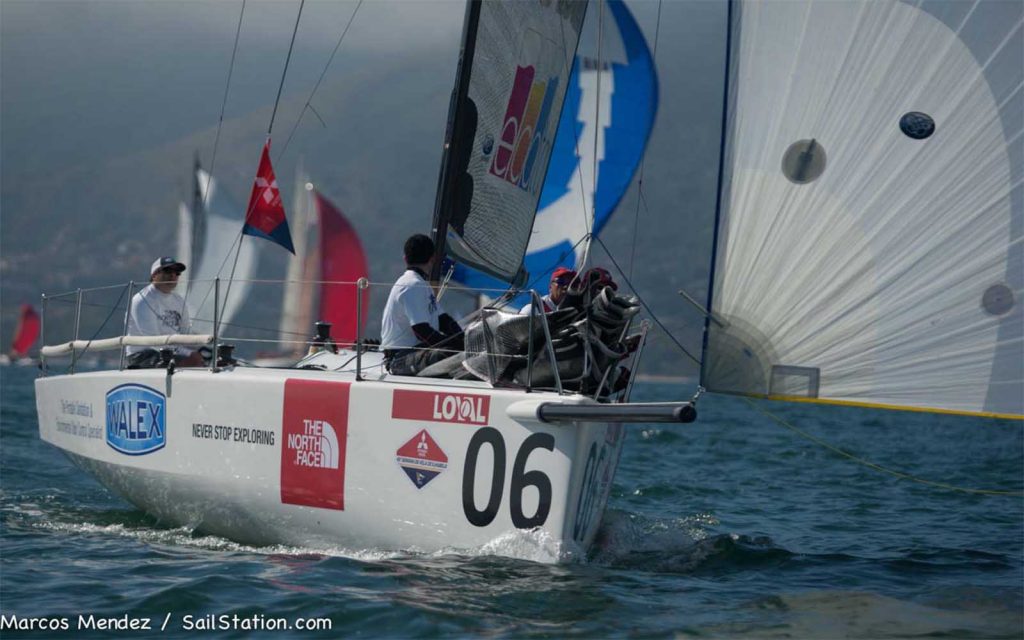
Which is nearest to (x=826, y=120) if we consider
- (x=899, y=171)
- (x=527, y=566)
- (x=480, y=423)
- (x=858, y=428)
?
(x=899, y=171)

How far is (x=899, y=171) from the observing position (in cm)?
526

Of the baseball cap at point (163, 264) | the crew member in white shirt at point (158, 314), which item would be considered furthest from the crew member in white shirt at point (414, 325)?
the baseball cap at point (163, 264)

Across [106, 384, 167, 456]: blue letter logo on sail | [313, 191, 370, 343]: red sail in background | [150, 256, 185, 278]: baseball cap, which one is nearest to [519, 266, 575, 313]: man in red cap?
[106, 384, 167, 456]: blue letter logo on sail

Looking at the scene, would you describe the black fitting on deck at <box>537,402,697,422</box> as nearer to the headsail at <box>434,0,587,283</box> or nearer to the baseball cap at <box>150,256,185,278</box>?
the headsail at <box>434,0,587,283</box>

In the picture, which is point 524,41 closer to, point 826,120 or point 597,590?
point 826,120

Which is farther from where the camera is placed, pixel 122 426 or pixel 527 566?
pixel 122 426

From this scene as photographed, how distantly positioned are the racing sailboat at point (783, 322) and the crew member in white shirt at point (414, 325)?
155mm

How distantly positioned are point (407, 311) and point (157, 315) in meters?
2.00

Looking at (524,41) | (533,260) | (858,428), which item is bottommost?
(858,428)

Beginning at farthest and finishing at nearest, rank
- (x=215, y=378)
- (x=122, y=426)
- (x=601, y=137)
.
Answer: (x=601, y=137) → (x=122, y=426) → (x=215, y=378)

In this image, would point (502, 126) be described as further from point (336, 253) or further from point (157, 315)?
point (336, 253)

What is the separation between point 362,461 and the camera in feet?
18.2

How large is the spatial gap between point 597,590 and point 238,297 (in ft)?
74.8

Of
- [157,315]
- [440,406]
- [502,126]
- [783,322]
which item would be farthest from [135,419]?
[783,322]
